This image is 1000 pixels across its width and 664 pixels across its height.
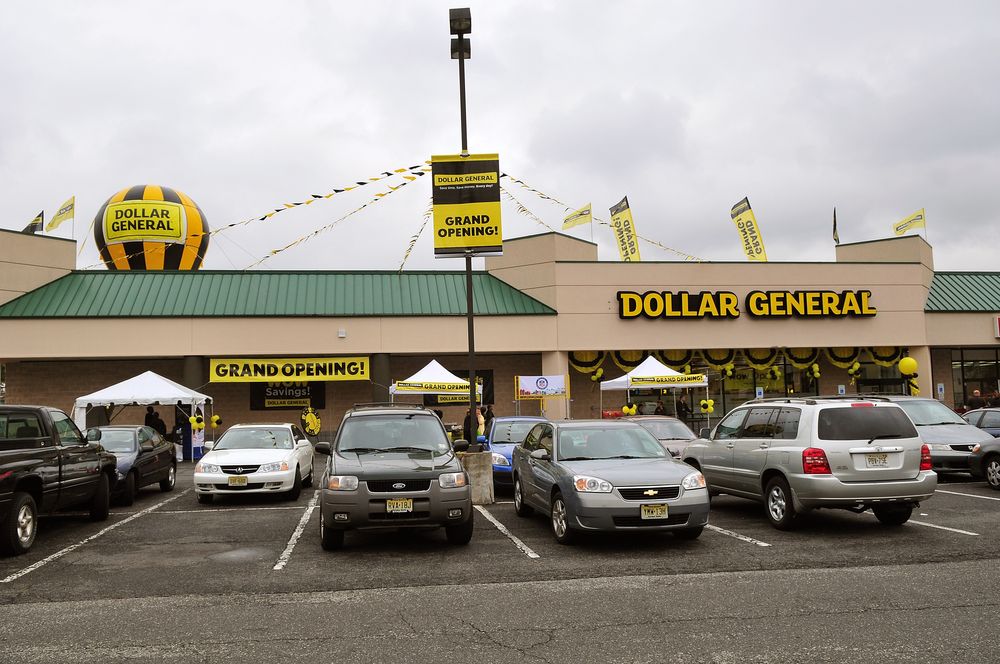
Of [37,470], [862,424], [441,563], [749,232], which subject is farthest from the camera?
[749,232]

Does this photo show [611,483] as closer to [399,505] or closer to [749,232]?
[399,505]

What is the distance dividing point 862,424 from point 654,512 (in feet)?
9.99

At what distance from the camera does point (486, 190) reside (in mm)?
13648

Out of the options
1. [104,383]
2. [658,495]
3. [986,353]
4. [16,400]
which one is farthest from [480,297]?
[986,353]

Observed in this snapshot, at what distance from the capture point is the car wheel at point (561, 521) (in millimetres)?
8922

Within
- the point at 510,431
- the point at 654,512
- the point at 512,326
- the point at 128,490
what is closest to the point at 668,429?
the point at 510,431

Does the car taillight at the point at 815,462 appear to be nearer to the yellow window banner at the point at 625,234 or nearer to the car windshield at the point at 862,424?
the car windshield at the point at 862,424

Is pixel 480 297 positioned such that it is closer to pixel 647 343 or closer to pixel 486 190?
pixel 647 343

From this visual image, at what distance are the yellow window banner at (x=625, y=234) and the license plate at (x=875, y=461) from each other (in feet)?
72.7

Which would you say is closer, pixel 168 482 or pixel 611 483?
pixel 611 483

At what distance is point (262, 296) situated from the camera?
26.4m

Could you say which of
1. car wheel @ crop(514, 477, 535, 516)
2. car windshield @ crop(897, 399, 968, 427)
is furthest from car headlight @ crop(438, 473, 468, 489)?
car windshield @ crop(897, 399, 968, 427)

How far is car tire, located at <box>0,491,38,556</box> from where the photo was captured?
8539mm

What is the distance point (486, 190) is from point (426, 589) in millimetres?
8247
